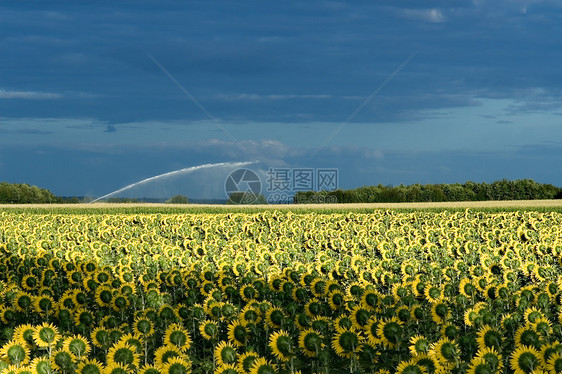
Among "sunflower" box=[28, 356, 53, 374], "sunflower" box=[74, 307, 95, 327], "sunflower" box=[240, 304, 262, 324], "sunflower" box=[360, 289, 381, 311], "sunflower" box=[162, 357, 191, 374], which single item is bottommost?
"sunflower" box=[74, 307, 95, 327]

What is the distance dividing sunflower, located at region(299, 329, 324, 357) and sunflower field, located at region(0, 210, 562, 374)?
0.04 ft

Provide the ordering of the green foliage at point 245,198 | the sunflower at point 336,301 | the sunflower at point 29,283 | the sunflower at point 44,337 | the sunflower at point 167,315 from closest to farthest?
the sunflower at point 44,337 → the sunflower at point 167,315 → the sunflower at point 336,301 → the sunflower at point 29,283 → the green foliage at point 245,198

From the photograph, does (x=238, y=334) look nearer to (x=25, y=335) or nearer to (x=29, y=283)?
(x=25, y=335)

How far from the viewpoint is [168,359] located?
22.6 feet

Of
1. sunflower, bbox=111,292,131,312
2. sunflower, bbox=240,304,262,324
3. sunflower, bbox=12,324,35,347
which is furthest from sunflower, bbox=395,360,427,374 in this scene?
sunflower, bbox=111,292,131,312

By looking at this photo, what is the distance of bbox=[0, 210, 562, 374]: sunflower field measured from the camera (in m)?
7.29

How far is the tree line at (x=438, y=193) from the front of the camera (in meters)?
79.3

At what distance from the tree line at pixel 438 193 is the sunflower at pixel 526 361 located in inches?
2652

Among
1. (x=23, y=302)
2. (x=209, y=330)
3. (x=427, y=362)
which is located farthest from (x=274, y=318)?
(x=23, y=302)

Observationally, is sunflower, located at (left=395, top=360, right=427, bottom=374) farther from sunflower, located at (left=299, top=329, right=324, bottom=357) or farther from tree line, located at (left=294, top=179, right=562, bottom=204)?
tree line, located at (left=294, top=179, right=562, bottom=204)

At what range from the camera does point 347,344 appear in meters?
7.68

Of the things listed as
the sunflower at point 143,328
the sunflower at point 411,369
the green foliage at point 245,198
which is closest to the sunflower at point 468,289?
the sunflower at point 411,369

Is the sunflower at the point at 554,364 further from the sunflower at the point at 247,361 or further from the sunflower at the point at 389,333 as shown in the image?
the sunflower at the point at 247,361

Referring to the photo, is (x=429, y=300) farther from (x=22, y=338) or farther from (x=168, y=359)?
(x=22, y=338)
